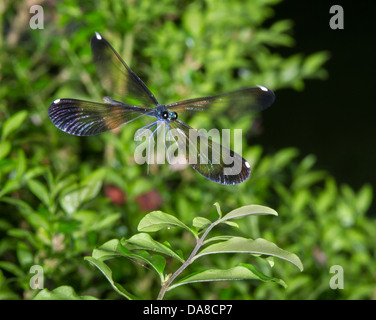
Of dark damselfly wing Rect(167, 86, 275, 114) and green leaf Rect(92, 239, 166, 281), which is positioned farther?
dark damselfly wing Rect(167, 86, 275, 114)

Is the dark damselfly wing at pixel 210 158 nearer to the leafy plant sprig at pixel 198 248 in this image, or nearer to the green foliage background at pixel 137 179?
the leafy plant sprig at pixel 198 248

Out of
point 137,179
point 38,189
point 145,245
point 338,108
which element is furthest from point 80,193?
point 338,108

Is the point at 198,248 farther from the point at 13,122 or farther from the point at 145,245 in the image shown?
the point at 13,122

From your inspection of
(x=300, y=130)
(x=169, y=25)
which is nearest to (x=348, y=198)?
(x=169, y=25)

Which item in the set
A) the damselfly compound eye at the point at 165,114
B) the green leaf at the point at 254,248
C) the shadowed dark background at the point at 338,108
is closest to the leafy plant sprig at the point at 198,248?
the green leaf at the point at 254,248

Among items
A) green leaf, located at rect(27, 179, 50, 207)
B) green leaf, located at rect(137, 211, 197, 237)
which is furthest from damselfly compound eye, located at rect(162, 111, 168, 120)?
green leaf, located at rect(27, 179, 50, 207)

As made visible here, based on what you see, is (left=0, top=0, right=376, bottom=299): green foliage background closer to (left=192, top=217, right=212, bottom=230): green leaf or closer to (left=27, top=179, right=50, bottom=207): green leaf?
(left=27, top=179, right=50, bottom=207): green leaf
